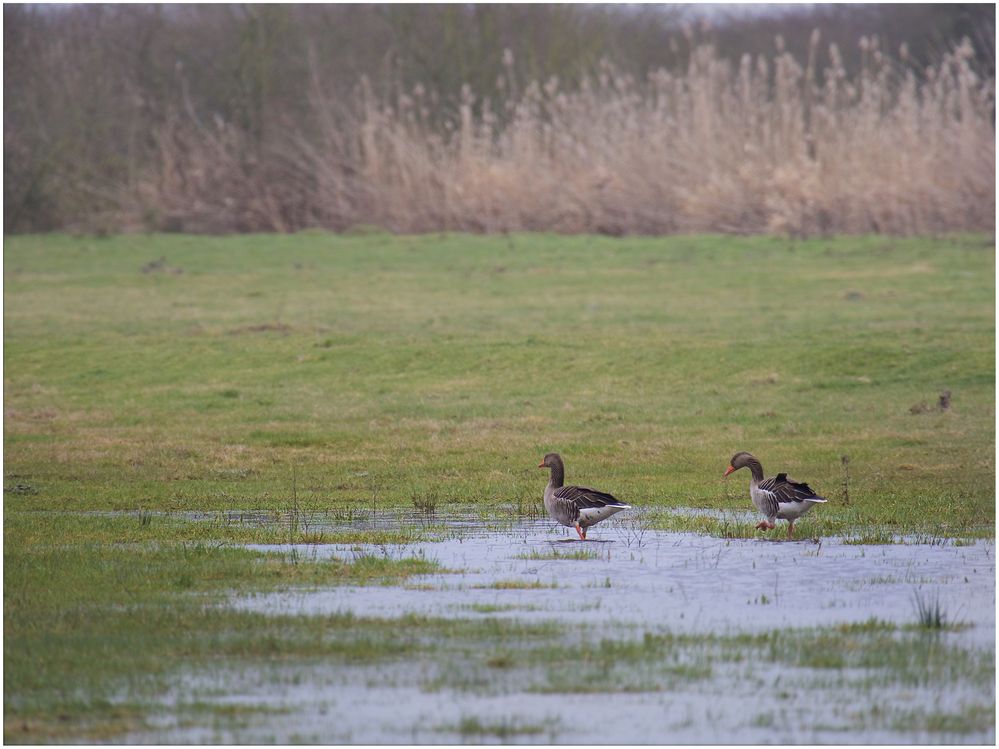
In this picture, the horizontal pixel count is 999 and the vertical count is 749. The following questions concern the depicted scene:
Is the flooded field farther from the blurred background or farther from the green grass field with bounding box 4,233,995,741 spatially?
the blurred background

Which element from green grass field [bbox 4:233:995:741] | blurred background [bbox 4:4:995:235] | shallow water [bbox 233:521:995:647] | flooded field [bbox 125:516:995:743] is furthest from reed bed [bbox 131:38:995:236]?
flooded field [bbox 125:516:995:743]

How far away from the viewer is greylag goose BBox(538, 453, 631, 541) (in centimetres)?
1071

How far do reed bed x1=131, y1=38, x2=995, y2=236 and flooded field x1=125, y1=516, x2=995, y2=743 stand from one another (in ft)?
68.1

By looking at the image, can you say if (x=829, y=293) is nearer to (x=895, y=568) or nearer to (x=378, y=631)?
(x=895, y=568)

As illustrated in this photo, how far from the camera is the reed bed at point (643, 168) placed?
3038 cm

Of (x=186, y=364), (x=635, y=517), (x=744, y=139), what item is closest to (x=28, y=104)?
(x=744, y=139)

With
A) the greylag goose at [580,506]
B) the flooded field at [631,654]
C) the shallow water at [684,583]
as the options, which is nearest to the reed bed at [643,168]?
the greylag goose at [580,506]

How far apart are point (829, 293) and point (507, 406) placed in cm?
901

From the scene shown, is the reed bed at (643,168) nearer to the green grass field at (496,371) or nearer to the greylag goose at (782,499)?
the green grass field at (496,371)

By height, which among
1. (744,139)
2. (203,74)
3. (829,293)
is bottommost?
(829,293)

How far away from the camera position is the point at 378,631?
8211 millimetres

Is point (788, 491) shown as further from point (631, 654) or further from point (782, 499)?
point (631, 654)

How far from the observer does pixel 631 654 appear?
7.75 metres

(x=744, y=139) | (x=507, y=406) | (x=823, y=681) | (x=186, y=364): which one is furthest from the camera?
(x=744, y=139)
